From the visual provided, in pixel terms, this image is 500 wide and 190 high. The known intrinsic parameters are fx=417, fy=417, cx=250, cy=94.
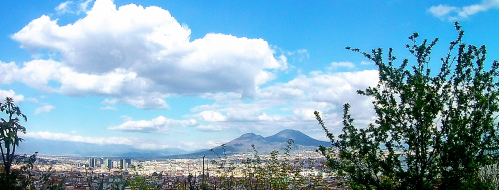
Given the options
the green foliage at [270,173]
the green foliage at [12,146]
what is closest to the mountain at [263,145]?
the green foliage at [270,173]

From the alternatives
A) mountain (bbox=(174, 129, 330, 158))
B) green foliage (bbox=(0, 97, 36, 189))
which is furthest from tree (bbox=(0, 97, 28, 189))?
mountain (bbox=(174, 129, 330, 158))

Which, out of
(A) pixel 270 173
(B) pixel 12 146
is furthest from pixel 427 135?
(B) pixel 12 146

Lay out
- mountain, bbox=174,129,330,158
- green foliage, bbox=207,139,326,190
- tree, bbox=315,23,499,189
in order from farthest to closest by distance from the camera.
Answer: mountain, bbox=174,129,330,158, green foliage, bbox=207,139,326,190, tree, bbox=315,23,499,189

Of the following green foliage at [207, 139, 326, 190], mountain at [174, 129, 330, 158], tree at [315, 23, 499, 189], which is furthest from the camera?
mountain at [174, 129, 330, 158]

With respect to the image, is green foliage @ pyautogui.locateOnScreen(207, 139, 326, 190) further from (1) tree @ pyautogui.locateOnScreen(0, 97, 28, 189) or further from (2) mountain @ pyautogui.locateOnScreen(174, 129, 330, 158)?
(1) tree @ pyautogui.locateOnScreen(0, 97, 28, 189)

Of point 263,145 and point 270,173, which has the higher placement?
point 263,145

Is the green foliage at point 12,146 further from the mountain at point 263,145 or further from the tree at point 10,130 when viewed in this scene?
the mountain at point 263,145

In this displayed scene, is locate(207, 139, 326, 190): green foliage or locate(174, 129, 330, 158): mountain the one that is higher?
locate(174, 129, 330, 158): mountain

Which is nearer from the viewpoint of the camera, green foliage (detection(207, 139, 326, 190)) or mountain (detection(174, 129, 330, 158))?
green foliage (detection(207, 139, 326, 190))

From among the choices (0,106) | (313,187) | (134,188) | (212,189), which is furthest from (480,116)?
(0,106)

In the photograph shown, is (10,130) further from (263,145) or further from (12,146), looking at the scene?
(263,145)

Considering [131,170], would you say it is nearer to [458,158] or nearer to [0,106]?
[0,106]

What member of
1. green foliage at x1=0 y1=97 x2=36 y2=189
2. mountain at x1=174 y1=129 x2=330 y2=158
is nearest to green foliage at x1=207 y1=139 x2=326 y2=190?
mountain at x1=174 y1=129 x2=330 y2=158

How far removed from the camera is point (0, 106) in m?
7.05
